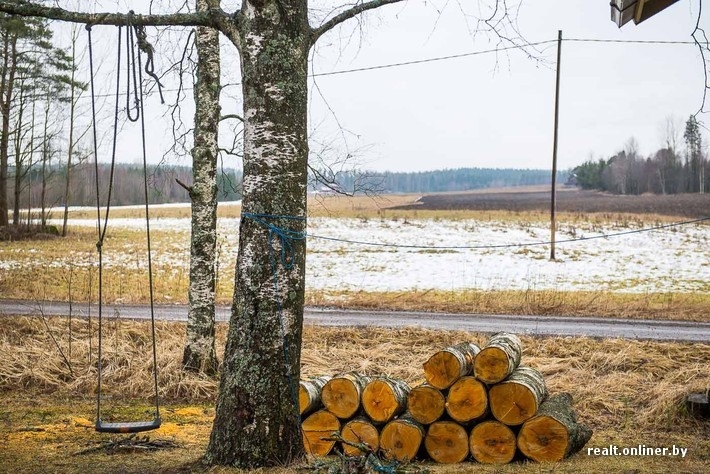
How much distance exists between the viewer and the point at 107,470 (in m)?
5.76

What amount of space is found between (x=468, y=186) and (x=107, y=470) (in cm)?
16298

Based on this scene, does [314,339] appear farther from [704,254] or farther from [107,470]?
[704,254]

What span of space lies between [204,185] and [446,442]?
4.72 metres

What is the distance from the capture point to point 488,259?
96.1 feet

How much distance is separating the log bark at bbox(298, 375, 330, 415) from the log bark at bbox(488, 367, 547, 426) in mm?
1662

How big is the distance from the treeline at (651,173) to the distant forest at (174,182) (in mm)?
38541

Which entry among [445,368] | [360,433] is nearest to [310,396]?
[360,433]

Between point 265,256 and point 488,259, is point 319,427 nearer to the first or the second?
point 265,256

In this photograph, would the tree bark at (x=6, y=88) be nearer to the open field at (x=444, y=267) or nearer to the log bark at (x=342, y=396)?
the open field at (x=444, y=267)

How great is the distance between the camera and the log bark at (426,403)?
6.78 m

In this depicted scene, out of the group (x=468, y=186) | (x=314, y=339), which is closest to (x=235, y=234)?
(x=314, y=339)

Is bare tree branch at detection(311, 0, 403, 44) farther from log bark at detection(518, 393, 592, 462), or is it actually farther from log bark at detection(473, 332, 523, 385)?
log bark at detection(518, 393, 592, 462)

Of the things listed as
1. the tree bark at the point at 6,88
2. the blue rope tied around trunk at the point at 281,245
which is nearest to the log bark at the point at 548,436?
the blue rope tied around trunk at the point at 281,245

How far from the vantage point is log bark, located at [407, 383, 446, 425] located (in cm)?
678
